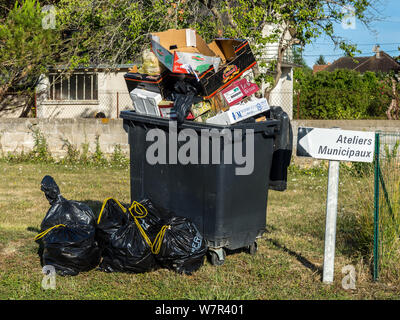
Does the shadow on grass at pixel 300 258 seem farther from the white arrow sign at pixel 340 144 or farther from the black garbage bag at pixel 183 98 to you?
the black garbage bag at pixel 183 98

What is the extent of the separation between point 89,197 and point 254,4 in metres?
5.45

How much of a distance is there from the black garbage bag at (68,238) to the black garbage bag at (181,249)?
617mm

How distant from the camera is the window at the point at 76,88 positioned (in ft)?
50.5

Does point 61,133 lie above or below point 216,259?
above

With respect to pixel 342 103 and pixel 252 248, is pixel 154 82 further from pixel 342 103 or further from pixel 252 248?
pixel 342 103

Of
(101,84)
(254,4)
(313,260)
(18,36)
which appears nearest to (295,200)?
(313,260)

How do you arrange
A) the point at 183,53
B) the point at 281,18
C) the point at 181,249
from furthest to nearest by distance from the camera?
the point at 281,18 → the point at 183,53 → the point at 181,249

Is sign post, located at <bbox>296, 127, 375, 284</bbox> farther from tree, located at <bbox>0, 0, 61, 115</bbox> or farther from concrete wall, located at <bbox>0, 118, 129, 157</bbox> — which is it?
tree, located at <bbox>0, 0, 61, 115</bbox>

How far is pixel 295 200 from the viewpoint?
7.56 meters

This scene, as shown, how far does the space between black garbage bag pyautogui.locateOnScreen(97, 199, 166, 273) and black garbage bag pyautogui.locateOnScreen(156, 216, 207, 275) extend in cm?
13

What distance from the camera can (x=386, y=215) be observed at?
443 cm

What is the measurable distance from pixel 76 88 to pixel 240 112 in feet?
39.2

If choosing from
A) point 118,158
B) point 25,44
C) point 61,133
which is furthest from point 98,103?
point 118,158

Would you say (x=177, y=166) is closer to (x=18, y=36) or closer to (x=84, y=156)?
(x=84, y=156)
